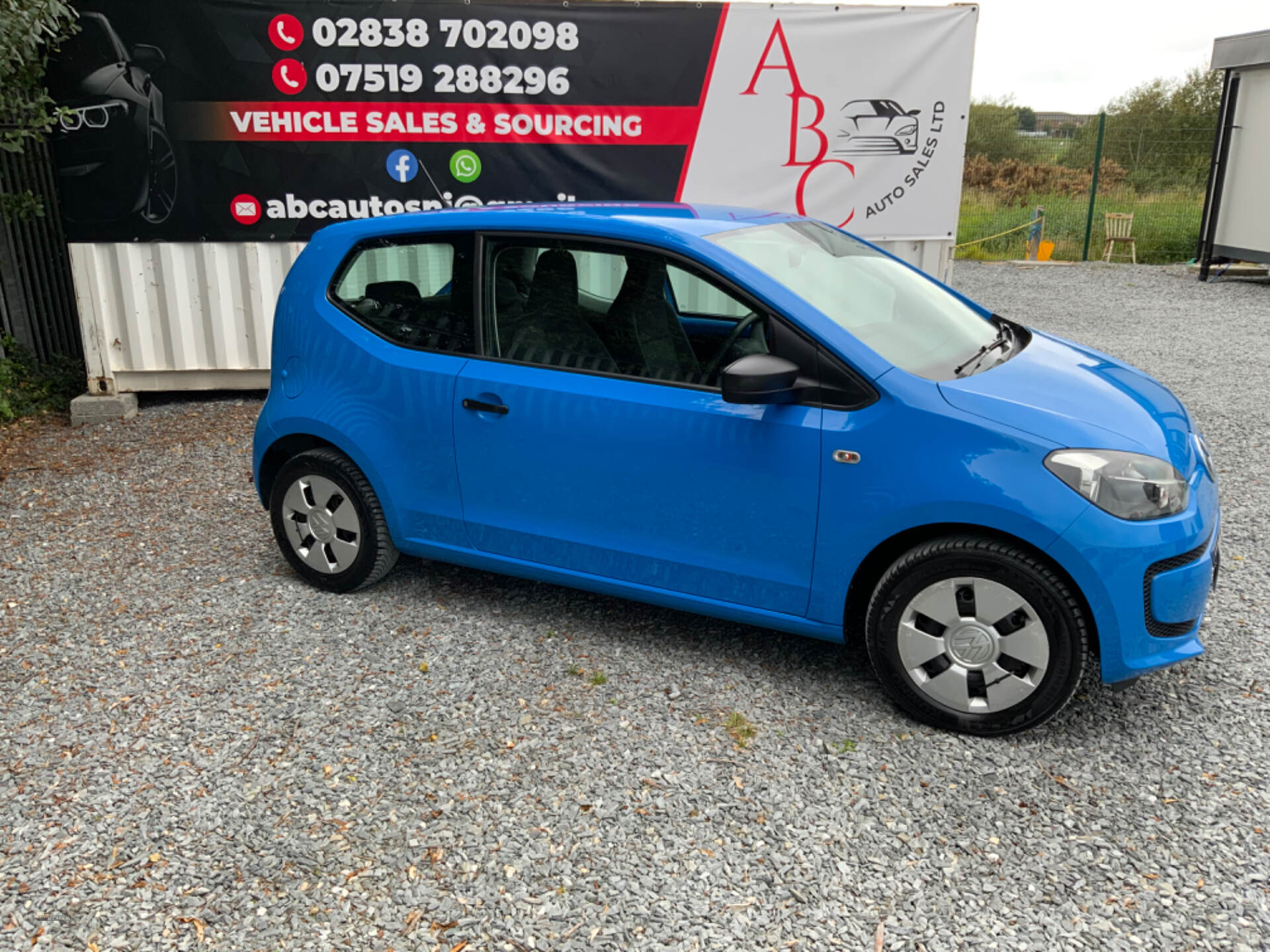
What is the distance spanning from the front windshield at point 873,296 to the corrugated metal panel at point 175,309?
4927 mm

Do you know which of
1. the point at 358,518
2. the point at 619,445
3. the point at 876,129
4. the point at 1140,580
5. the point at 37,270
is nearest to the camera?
the point at 1140,580

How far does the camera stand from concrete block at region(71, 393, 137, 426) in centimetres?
794

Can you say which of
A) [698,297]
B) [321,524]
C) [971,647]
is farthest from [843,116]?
[971,647]

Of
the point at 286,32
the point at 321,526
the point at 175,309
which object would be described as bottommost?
the point at 321,526

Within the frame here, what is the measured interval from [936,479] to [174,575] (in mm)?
3679

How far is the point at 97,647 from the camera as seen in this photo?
420cm

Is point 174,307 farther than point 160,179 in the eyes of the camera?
Yes

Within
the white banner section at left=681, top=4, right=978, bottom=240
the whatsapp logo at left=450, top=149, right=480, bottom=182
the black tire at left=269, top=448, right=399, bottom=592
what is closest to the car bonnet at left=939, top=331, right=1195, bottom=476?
the black tire at left=269, top=448, right=399, bottom=592

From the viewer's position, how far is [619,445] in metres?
3.76

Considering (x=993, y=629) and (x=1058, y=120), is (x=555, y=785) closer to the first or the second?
(x=993, y=629)

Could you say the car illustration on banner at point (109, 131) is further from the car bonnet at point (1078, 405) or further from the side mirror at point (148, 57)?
the car bonnet at point (1078, 405)

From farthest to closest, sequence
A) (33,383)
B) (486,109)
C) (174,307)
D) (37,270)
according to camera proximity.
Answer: (37,270)
(33,383)
(174,307)
(486,109)

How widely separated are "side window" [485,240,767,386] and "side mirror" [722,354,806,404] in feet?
0.58

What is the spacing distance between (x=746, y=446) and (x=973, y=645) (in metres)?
1.00
